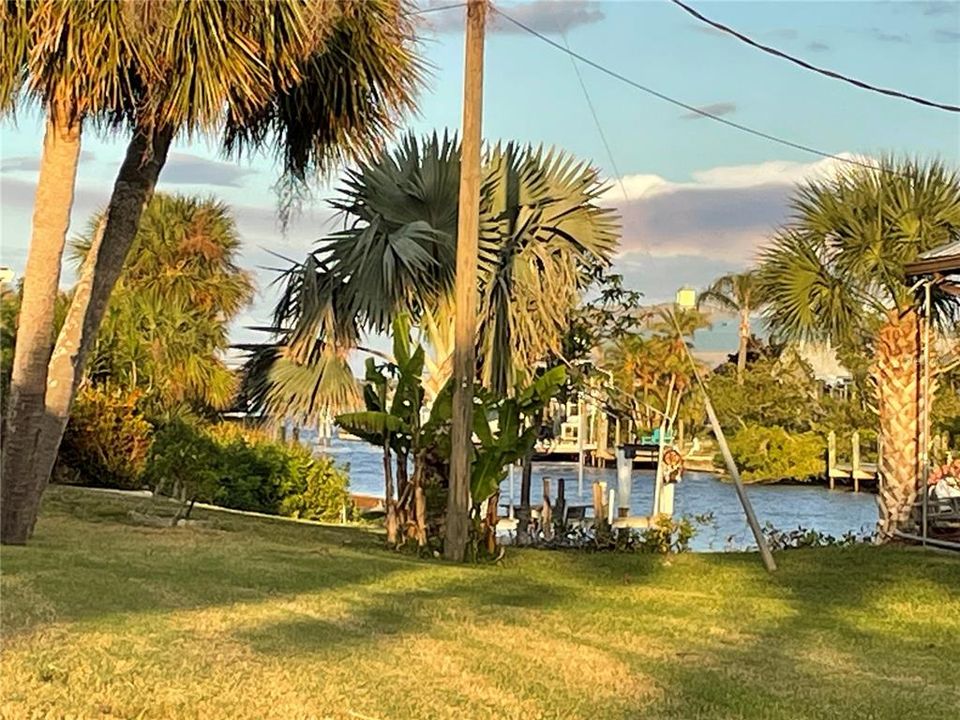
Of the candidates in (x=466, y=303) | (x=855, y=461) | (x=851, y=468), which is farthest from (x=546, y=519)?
(x=851, y=468)

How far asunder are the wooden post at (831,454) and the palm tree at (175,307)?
2280 centimetres

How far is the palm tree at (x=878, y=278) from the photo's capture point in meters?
16.4

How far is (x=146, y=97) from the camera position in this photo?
37.9 feet

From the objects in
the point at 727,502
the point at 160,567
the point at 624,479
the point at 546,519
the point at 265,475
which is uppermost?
the point at 624,479

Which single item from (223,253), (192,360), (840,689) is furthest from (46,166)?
(223,253)

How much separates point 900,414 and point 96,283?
1017cm

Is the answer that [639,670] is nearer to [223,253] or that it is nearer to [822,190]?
[822,190]

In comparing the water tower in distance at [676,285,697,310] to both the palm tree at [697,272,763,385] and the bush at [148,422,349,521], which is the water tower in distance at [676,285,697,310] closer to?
the bush at [148,422,349,521]

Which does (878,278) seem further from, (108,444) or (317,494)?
(108,444)

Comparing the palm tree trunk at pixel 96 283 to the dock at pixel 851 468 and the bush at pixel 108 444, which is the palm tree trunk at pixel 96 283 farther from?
the dock at pixel 851 468

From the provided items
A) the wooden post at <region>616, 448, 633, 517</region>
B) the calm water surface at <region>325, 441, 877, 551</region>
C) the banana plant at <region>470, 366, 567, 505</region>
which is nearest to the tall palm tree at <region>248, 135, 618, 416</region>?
the banana plant at <region>470, 366, 567, 505</region>

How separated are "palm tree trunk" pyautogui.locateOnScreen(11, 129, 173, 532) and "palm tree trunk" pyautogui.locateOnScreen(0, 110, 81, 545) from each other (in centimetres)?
20

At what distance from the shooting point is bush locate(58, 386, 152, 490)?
67.3ft

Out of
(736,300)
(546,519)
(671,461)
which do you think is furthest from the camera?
(736,300)
